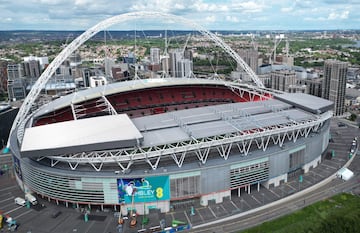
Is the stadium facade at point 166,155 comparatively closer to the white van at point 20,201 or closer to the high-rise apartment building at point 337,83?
the white van at point 20,201

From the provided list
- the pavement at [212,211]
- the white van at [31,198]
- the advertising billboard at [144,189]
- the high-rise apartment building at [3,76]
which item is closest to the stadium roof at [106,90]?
the pavement at [212,211]

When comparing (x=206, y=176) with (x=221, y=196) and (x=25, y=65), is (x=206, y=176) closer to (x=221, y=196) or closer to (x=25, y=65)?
(x=221, y=196)

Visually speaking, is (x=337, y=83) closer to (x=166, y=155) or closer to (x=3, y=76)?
(x=166, y=155)

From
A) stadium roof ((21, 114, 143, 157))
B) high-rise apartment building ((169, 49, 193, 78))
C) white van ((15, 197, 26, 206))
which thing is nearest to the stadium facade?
stadium roof ((21, 114, 143, 157))

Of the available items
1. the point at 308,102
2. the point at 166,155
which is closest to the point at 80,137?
the point at 166,155

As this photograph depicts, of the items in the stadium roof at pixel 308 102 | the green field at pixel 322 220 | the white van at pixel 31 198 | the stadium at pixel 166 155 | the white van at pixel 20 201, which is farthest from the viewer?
the stadium roof at pixel 308 102

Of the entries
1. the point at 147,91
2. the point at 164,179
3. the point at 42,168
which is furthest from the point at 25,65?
the point at 164,179

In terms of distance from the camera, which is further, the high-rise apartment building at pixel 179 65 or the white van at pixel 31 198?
the high-rise apartment building at pixel 179 65
